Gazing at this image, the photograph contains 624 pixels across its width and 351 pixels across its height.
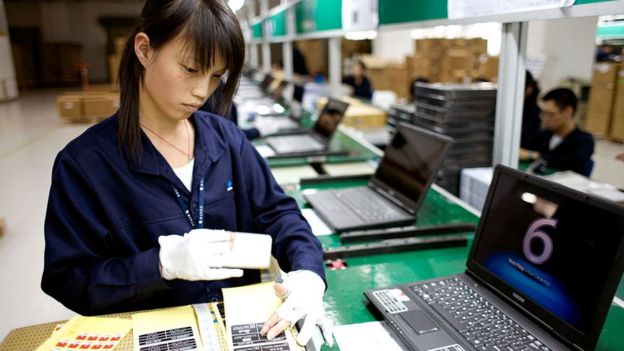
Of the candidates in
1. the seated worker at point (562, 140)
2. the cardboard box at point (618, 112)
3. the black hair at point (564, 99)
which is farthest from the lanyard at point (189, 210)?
the cardboard box at point (618, 112)

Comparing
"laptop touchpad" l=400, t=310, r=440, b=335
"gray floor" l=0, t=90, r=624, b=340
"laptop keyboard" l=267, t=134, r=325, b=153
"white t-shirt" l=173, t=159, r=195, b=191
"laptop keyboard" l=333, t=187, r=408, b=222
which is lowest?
"gray floor" l=0, t=90, r=624, b=340

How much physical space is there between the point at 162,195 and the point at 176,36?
37cm

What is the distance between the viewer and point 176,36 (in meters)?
1.03

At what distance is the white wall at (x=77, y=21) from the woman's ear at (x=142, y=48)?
16.8 m

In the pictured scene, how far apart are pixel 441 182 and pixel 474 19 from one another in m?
0.83

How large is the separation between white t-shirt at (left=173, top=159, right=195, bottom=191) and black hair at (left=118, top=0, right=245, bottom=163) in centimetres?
11

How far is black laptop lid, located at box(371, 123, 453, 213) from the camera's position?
5.55 feet

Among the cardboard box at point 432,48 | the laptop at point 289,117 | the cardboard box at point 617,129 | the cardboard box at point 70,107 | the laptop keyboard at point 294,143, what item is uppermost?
the cardboard box at point 432,48

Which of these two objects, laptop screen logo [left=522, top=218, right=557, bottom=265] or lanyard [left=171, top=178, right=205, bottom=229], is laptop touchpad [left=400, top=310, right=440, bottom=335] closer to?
laptop screen logo [left=522, top=218, right=557, bottom=265]

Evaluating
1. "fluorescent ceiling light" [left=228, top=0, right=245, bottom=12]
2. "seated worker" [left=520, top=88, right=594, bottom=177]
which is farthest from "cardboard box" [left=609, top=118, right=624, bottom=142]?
"fluorescent ceiling light" [left=228, top=0, right=245, bottom=12]

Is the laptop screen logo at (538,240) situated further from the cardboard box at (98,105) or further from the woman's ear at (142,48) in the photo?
the cardboard box at (98,105)

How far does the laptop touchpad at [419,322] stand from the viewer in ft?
3.37

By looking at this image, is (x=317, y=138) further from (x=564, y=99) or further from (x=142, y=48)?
(x=142, y=48)

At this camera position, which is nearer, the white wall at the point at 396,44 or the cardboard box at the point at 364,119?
the cardboard box at the point at 364,119
